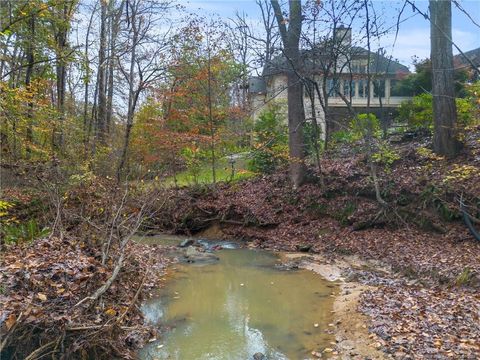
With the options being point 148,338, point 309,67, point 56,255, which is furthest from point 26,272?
point 309,67

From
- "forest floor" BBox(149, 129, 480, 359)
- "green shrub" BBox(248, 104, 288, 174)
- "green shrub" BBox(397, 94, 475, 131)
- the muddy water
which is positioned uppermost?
"green shrub" BBox(397, 94, 475, 131)

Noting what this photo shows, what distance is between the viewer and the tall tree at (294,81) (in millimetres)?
14531

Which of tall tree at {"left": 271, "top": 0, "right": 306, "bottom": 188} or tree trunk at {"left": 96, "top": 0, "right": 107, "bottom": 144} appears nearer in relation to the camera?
tall tree at {"left": 271, "top": 0, "right": 306, "bottom": 188}

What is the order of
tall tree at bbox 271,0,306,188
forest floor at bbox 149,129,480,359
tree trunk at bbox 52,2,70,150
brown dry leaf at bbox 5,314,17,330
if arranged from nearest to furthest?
brown dry leaf at bbox 5,314,17,330, forest floor at bbox 149,129,480,359, tree trunk at bbox 52,2,70,150, tall tree at bbox 271,0,306,188

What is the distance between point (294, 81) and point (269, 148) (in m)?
3.78

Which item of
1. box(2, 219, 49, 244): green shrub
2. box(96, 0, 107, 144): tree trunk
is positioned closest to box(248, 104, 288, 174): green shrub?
box(96, 0, 107, 144): tree trunk

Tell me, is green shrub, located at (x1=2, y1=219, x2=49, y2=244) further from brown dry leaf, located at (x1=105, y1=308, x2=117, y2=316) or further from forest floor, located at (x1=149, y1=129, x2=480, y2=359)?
forest floor, located at (x1=149, y1=129, x2=480, y2=359)

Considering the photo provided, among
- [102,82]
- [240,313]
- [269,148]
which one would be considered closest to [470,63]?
[240,313]

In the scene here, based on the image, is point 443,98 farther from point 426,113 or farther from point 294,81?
point 294,81

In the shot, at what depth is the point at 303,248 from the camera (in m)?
12.3

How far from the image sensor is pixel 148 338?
628cm

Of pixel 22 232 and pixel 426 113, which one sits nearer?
pixel 22 232

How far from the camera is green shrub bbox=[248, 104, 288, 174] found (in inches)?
676

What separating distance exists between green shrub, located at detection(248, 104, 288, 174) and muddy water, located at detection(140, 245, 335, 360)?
7.08 m
